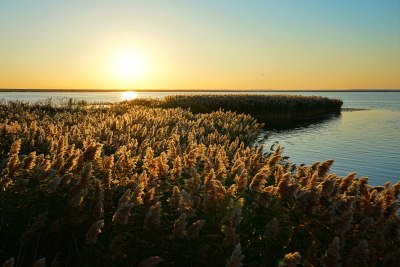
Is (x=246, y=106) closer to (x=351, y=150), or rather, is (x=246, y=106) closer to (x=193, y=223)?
(x=351, y=150)

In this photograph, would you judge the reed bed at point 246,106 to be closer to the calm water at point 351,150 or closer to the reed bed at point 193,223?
the calm water at point 351,150

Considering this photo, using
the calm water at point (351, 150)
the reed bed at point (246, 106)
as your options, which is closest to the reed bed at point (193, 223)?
the calm water at point (351, 150)

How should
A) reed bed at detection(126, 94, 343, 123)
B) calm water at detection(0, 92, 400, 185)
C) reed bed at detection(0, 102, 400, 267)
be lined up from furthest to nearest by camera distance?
reed bed at detection(126, 94, 343, 123) < calm water at detection(0, 92, 400, 185) < reed bed at detection(0, 102, 400, 267)

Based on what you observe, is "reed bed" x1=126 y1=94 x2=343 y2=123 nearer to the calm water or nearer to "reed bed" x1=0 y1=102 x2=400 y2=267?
the calm water

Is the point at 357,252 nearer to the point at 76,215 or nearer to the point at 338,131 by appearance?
the point at 76,215

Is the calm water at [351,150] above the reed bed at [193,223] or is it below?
below

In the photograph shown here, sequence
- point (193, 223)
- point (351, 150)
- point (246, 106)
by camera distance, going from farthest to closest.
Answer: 1. point (246, 106)
2. point (351, 150)
3. point (193, 223)

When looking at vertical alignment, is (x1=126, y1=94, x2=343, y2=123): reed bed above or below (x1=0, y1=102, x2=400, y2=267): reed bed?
below

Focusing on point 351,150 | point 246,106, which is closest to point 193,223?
point 351,150

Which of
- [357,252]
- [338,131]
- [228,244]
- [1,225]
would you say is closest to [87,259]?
[1,225]

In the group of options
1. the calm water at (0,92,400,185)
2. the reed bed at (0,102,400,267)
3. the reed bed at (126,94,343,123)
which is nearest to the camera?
the reed bed at (0,102,400,267)

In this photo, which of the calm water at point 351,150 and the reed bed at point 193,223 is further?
the calm water at point 351,150

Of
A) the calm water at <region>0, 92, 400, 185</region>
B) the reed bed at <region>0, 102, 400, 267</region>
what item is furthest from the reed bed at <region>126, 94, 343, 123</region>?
the reed bed at <region>0, 102, 400, 267</region>

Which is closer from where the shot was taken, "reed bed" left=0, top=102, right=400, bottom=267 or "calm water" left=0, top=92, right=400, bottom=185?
"reed bed" left=0, top=102, right=400, bottom=267
